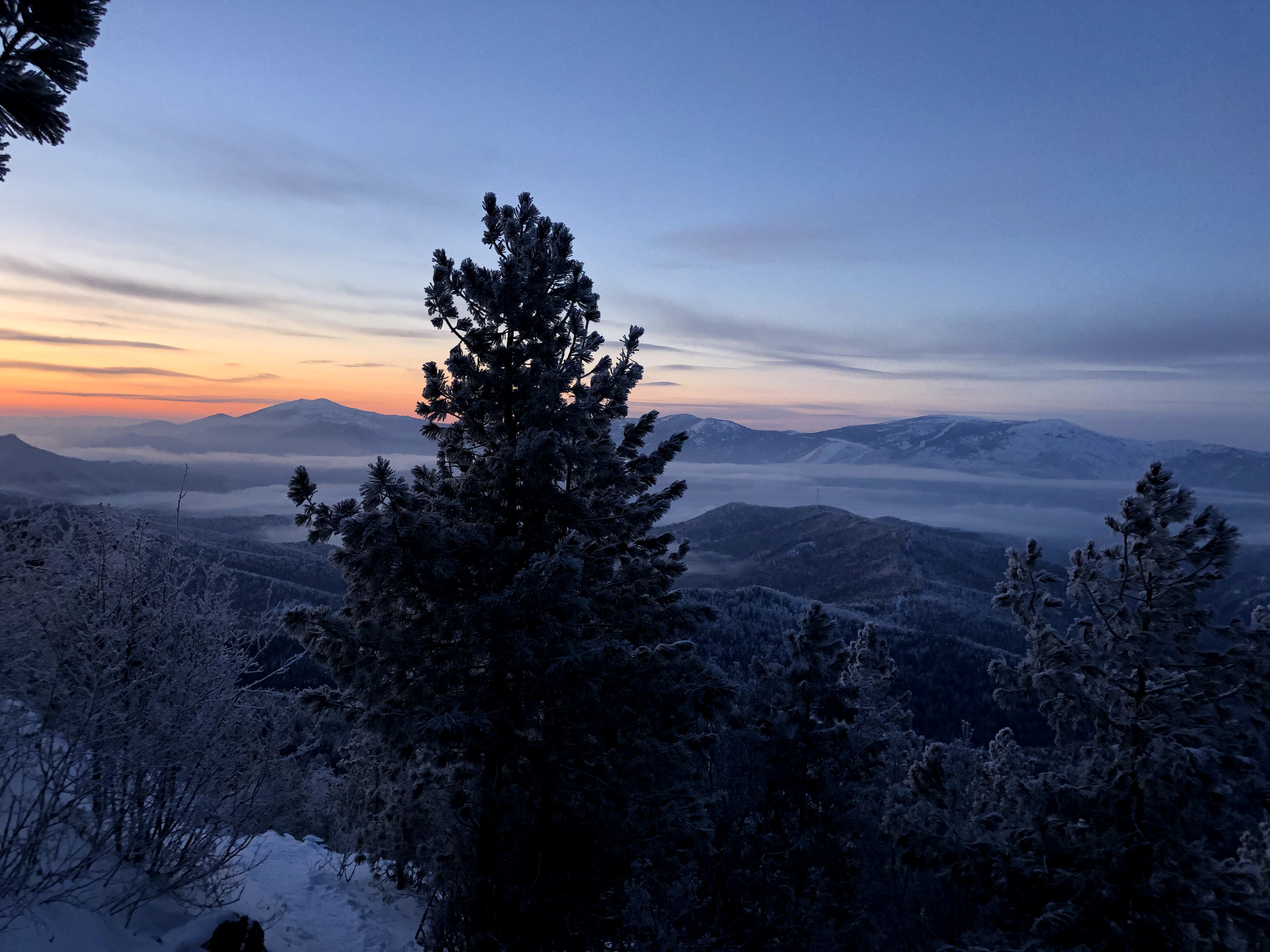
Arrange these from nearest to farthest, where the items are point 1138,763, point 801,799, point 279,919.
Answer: point 1138,763 < point 279,919 < point 801,799

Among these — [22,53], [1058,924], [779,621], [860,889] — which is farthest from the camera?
[779,621]

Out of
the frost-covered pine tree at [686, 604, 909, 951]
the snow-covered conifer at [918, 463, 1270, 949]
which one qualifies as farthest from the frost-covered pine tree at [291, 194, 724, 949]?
the snow-covered conifer at [918, 463, 1270, 949]

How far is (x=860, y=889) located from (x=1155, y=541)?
10473 mm

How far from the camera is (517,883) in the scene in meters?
8.43

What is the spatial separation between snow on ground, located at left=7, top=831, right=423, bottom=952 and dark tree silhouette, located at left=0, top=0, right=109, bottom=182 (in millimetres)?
7406

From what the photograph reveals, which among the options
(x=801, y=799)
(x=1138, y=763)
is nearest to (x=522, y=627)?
(x=1138, y=763)

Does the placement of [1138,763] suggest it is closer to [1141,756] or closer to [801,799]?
[1141,756]

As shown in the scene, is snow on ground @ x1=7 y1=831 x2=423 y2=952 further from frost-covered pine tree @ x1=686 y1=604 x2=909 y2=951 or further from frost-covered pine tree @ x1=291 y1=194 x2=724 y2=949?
frost-covered pine tree @ x1=686 y1=604 x2=909 y2=951

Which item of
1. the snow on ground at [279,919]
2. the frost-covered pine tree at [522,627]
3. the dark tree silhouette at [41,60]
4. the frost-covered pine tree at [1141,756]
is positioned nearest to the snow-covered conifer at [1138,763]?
the frost-covered pine tree at [1141,756]

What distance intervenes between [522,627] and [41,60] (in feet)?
22.6

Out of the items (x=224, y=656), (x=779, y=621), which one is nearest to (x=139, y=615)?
(x=224, y=656)

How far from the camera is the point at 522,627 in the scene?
8328 millimetres

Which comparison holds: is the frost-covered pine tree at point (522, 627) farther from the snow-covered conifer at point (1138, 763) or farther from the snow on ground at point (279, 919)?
the snow-covered conifer at point (1138, 763)

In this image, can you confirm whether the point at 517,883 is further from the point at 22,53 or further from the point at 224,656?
the point at 22,53
